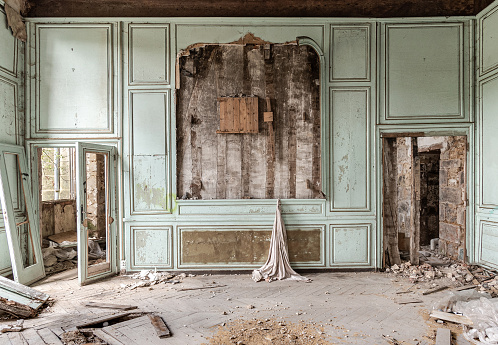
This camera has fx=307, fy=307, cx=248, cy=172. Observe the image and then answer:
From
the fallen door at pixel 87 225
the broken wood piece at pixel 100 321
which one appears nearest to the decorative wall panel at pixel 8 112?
the fallen door at pixel 87 225

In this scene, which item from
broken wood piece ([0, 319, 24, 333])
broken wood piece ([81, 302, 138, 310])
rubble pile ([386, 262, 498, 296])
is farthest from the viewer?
rubble pile ([386, 262, 498, 296])

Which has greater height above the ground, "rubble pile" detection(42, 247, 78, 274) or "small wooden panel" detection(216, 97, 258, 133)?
"small wooden panel" detection(216, 97, 258, 133)

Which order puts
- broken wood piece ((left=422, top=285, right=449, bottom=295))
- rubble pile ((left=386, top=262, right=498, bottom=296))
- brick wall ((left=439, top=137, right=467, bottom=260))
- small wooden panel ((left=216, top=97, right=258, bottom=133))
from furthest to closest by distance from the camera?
brick wall ((left=439, top=137, right=467, bottom=260)) < small wooden panel ((left=216, top=97, right=258, bottom=133)) < rubble pile ((left=386, top=262, right=498, bottom=296)) < broken wood piece ((left=422, top=285, right=449, bottom=295))

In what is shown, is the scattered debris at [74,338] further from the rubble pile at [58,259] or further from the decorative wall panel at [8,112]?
the decorative wall panel at [8,112]

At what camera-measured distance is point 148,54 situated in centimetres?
477

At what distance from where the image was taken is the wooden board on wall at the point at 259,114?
4777mm

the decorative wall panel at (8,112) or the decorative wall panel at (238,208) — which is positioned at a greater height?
the decorative wall panel at (8,112)

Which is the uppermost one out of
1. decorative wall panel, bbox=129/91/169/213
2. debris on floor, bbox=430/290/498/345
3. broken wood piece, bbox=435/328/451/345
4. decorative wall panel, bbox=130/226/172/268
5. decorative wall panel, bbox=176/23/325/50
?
decorative wall panel, bbox=176/23/325/50

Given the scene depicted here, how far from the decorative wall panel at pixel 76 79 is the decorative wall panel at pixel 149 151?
1.42ft

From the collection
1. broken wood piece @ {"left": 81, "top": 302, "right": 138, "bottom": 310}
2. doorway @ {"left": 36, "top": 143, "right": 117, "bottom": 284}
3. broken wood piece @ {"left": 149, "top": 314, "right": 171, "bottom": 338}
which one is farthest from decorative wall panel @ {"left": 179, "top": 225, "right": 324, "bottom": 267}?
broken wood piece @ {"left": 149, "top": 314, "right": 171, "bottom": 338}

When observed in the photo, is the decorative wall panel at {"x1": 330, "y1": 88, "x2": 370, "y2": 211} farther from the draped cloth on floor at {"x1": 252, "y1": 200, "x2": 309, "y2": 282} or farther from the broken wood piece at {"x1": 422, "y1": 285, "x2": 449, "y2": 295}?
the broken wood piece at {"x1": 422, "y1": 285, "x2": 449, "y2": 295}

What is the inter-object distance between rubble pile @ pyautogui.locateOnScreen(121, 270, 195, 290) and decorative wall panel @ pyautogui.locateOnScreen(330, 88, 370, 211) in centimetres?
263

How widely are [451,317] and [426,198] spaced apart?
4.16 metres

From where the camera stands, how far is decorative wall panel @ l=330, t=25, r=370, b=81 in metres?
4.79
